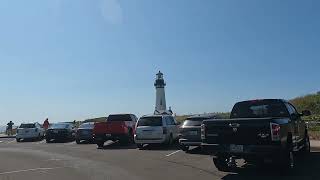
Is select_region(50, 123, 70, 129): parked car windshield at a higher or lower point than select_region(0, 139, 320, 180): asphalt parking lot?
higher

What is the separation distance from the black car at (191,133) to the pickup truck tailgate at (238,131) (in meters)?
6.18

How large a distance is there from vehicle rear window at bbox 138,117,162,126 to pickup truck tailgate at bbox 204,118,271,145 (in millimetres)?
10239

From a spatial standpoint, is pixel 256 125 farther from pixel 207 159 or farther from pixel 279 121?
pixel 207 159

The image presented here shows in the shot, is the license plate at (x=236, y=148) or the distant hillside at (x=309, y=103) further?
the distant hillside at (x=309, y=103)

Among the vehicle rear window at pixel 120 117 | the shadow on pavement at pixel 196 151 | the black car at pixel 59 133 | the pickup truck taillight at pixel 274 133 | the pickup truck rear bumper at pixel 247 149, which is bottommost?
the shadow on pavement at pixel 196 151

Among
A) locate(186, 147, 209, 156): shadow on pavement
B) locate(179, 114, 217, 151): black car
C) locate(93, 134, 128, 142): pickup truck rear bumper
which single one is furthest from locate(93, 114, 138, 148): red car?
locate(179, 114, 217, 151): black car

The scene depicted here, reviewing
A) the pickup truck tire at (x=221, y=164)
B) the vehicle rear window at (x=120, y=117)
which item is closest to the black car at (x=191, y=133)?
the pickup truck tire at (x=221, y=164)

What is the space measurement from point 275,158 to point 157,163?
5.24 meters

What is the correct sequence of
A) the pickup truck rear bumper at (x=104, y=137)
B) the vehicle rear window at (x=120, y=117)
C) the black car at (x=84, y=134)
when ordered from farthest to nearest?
1. the black car at (x=84, y=134)
2. the vehicle rear window at (x=120, y=117)
3. the pickup truck rear bumper at (x=104, y=137)

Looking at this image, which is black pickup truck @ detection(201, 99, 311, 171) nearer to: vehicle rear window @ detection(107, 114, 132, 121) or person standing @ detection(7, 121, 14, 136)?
vehicle rear window @ detection(107, 114, 132, 121)

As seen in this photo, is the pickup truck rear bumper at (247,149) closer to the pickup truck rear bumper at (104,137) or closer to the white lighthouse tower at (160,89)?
the pickup truck rear bumper at (104,137)

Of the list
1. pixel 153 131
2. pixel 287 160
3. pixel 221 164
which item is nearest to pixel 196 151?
pixel 153 131

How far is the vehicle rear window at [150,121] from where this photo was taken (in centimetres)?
2425

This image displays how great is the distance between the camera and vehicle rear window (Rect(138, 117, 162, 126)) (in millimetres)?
24250
